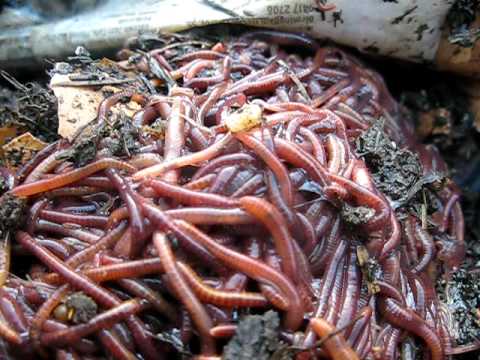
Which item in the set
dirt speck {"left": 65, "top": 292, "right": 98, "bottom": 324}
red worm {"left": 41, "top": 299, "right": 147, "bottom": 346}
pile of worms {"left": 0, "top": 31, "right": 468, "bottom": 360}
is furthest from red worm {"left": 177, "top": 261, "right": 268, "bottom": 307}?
dirt speck {"left": 65, "top": 292, "right": 98, "bottom": 324}

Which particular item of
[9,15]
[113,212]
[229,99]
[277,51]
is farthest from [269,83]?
[9,15]

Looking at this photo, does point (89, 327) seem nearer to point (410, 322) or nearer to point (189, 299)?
point (189, 299)

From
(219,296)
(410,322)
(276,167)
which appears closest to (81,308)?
(219,296)

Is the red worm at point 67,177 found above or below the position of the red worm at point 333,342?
above

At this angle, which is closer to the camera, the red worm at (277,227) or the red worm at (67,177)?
the red worm at (277,227)

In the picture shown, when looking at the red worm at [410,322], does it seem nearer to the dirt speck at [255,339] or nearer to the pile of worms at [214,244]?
the pile of worms at [214,244]

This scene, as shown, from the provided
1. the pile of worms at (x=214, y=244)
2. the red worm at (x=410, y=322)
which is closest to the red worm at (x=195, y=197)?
the pile of worms at (x=214, y=244)

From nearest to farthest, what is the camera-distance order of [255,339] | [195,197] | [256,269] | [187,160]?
1. [255,339]
2. [256,269]
3. [195,197]
4. [187,160]

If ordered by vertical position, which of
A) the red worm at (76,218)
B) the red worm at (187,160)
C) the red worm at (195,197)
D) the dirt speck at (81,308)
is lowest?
the dirt speck at (81,308)

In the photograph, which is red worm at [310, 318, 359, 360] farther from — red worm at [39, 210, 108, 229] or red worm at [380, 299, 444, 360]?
red worm at [39, 210, 108, 229]
